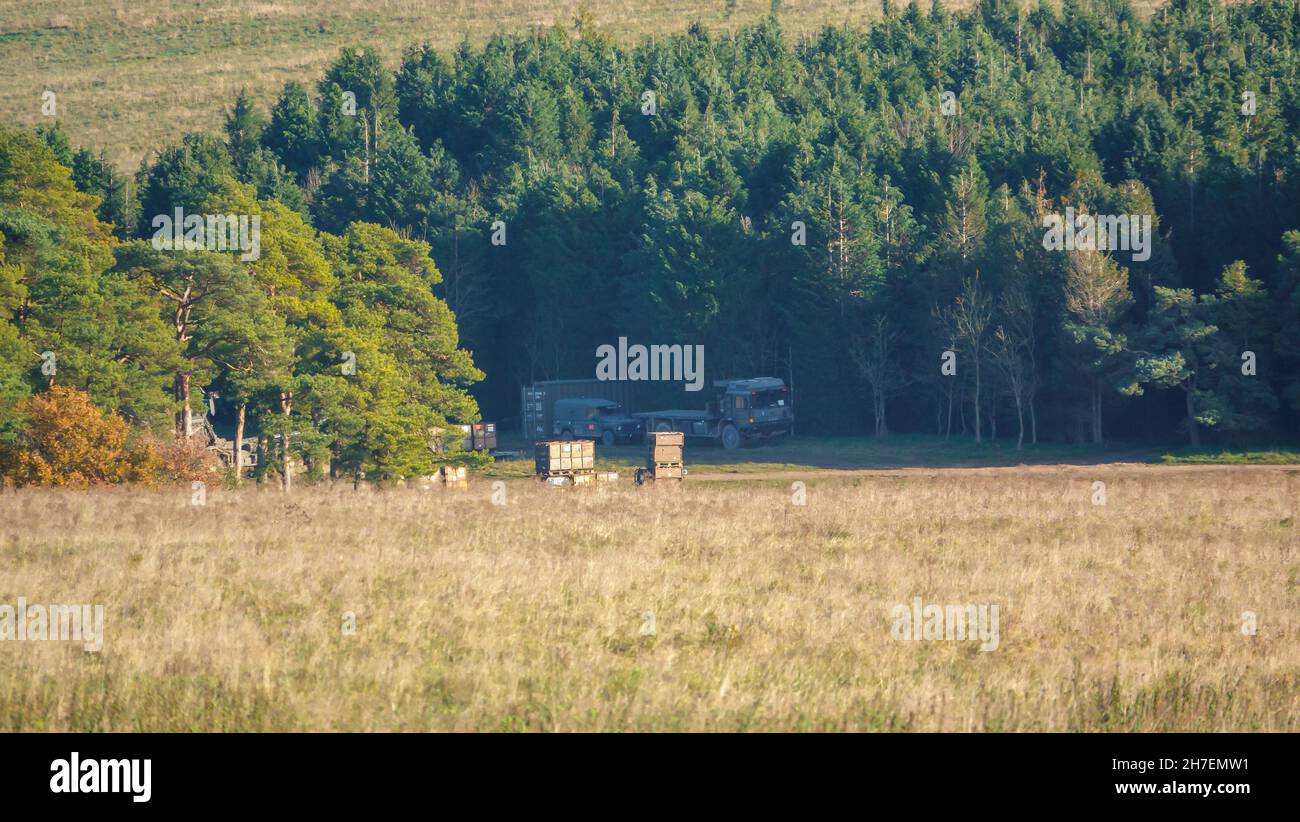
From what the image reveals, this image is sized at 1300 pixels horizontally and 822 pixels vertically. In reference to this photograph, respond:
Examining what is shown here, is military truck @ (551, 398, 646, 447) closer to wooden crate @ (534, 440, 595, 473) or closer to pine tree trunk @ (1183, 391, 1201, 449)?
wooden crate @ (534, 440, 595, 473)

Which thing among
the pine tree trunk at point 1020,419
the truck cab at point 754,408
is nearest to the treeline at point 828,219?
the pine tree trunk at point 1020,419

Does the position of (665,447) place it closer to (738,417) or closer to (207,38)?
(738,417)

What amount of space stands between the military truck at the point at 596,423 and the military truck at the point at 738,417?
65.6 inches

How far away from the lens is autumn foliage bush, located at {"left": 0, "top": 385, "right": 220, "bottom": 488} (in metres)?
41.9

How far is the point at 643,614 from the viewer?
1822cm

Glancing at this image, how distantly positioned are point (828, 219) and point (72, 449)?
Result: 39.0 meters

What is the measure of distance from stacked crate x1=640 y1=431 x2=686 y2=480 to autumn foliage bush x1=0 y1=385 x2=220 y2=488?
→ 16.1 metres

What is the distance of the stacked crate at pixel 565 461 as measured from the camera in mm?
48031

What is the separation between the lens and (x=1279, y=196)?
59719mm

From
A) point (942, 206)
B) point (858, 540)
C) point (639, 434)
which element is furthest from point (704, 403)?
point (858, 540)

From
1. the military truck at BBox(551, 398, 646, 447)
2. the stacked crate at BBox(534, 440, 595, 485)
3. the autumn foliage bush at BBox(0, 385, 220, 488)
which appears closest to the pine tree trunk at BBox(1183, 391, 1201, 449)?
the military truck at BBox(551, 398, 646, 447)

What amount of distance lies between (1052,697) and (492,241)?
7097 cm
